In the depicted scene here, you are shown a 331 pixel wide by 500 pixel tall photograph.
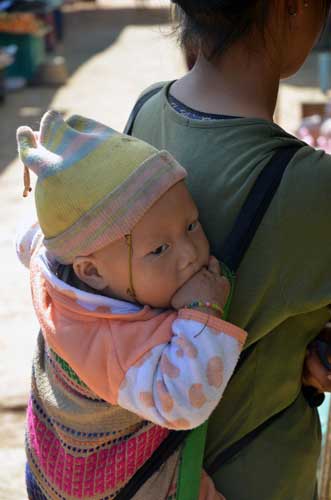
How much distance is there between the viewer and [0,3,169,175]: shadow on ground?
8.82 meters

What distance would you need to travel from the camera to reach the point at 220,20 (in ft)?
4.41

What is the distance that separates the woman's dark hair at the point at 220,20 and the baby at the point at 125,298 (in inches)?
8.6

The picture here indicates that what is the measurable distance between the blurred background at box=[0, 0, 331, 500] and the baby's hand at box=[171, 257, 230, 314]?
18.8 inches

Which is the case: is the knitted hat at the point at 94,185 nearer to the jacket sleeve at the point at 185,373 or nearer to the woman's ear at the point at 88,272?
the woman's ear at the point at 88,272

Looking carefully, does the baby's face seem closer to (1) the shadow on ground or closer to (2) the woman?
(2) the woman

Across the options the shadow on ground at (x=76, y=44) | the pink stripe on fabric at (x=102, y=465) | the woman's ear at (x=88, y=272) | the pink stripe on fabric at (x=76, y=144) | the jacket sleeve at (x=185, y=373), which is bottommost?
the shadow on ground at (x=76, y=44)

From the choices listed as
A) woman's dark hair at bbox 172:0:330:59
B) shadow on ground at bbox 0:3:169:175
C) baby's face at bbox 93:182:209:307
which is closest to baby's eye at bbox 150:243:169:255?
baby's face at bbox 93:182:209:307

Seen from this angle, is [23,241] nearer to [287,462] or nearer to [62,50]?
[287,462]

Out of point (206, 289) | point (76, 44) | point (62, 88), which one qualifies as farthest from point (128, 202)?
point (76, 44)

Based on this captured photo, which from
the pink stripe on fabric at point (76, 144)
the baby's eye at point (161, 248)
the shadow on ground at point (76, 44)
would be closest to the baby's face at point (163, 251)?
the baby's eye at point (161, 248)

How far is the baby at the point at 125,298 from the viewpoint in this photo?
123 cm

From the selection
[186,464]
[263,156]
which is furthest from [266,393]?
[263,156]

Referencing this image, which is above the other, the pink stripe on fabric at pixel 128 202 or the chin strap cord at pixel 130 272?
the pink stripe on fabric at pixel 128 202

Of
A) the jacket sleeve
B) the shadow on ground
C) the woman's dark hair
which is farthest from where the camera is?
the shadow on ground
